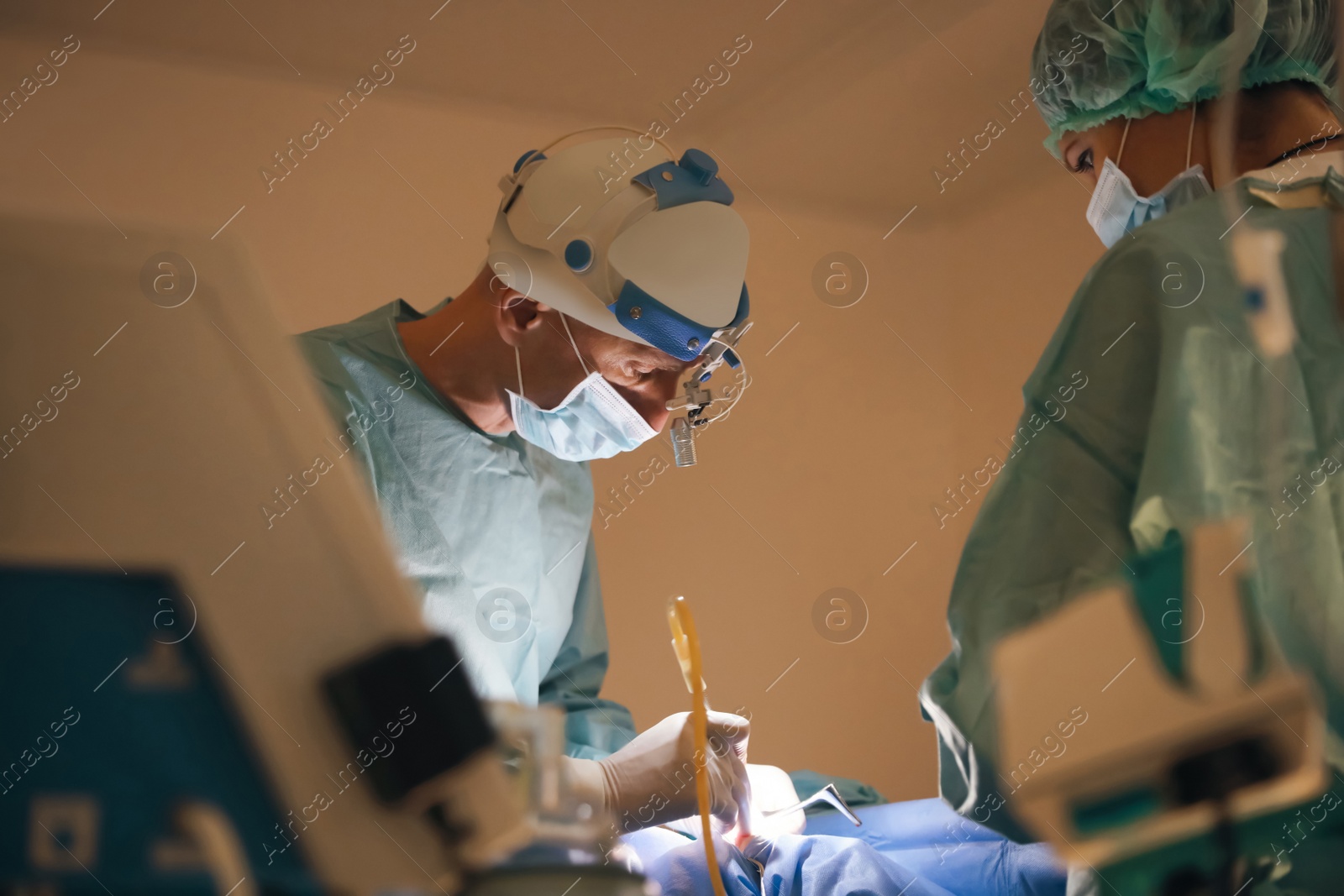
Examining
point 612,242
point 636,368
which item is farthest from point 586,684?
point 612,242

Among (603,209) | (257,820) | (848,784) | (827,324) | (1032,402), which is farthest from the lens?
(827,324)

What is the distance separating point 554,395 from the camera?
1.86 meters

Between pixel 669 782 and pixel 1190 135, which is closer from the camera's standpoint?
pixel 1190 135

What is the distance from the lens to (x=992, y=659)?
94 centimetres

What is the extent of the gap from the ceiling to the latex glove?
68.7 inches

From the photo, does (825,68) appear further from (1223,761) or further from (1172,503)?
(1223,761)

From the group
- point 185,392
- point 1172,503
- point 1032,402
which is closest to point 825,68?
point 1032,402

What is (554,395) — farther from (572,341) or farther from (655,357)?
(655,357)

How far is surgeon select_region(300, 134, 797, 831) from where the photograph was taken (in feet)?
5.33

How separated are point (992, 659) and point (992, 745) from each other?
84 mm

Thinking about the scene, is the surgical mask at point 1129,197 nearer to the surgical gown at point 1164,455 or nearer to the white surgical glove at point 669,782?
the surgical gown at point 1164,455

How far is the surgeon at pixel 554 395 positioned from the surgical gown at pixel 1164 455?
76 cm

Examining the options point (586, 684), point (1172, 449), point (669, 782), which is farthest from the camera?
point (586, 684)

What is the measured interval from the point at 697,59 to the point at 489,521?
4.47 ft
